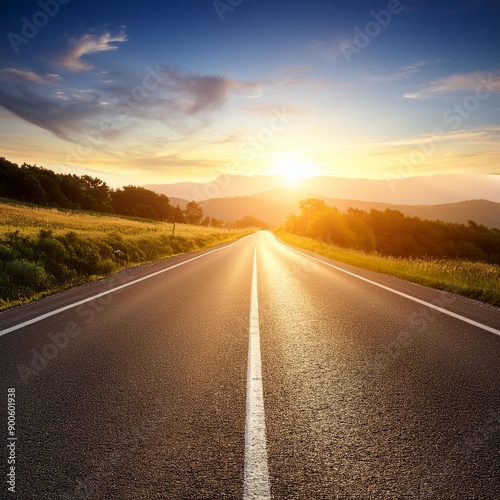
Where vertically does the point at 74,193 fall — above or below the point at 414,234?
above

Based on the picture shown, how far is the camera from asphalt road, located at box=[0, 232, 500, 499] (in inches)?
91.0

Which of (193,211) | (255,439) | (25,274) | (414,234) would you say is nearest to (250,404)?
(255,439)

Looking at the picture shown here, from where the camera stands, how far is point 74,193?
284 feet

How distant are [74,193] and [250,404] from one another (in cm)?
9368

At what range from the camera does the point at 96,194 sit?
97.1 m

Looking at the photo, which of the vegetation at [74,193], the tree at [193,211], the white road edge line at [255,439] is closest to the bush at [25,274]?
the white road edge line at [255,439]

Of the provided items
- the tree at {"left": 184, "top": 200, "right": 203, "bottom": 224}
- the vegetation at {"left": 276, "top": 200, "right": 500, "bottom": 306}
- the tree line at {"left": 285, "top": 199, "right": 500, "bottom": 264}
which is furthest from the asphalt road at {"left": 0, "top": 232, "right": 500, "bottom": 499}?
the tree at {"left": 184, "top": 200, "right": 203, "bottom": 224}

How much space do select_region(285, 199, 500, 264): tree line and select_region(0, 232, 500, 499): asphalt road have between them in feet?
262

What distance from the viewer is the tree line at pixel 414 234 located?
87062mm

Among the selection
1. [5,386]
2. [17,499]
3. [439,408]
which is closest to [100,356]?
[5,386]

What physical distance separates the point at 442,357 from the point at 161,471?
3.79 metres

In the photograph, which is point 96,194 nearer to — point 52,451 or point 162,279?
point 162,279

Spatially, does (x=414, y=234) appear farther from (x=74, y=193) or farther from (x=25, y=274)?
(x=25, y=274)

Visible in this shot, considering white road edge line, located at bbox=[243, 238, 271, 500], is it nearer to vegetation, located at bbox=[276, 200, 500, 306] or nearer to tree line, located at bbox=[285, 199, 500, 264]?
vegetation, located at bbox=[276, 200, 500, 306]
